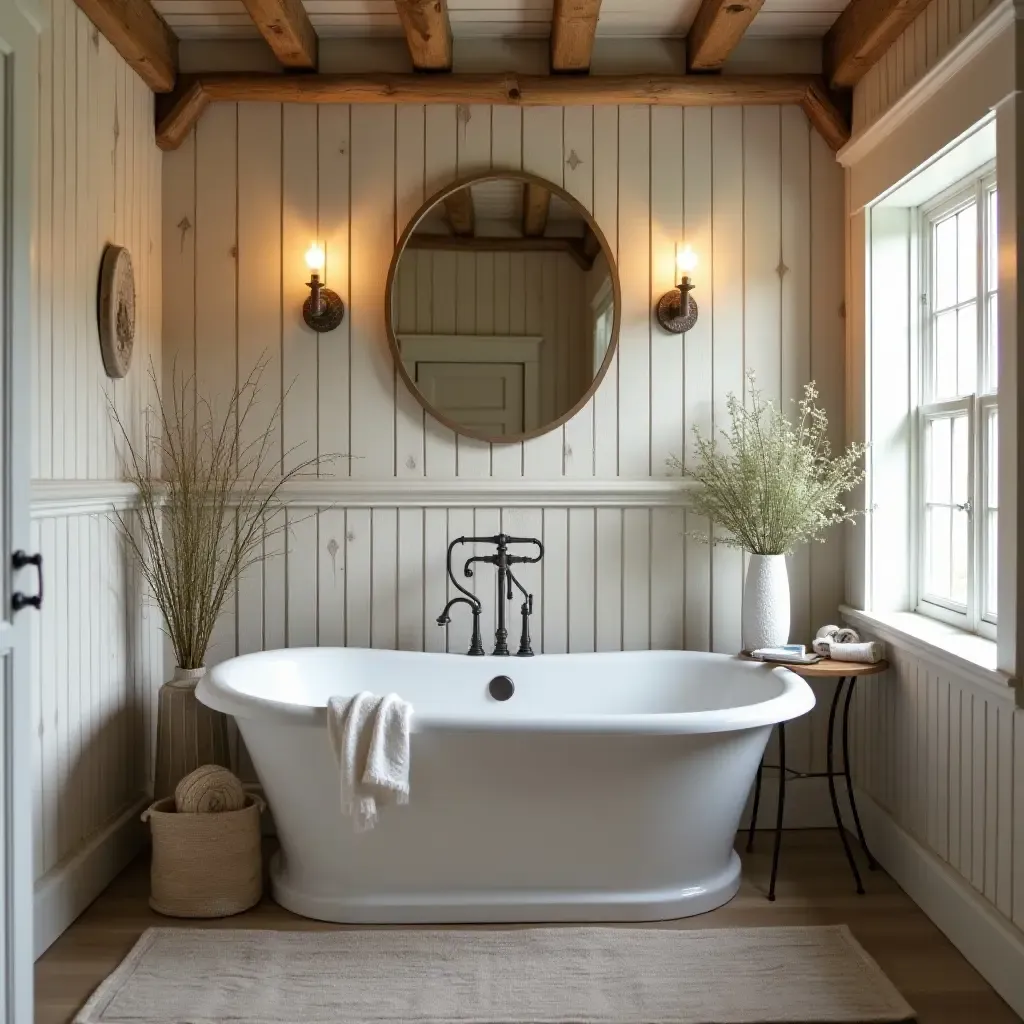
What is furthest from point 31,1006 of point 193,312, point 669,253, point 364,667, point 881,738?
point 669,253

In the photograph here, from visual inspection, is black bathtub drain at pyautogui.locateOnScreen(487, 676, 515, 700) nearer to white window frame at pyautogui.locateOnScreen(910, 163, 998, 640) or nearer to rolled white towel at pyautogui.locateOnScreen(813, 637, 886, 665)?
rolled white towel at pyautogui.locateOnScreen(813, 637, 886, 665)

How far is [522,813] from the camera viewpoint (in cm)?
276

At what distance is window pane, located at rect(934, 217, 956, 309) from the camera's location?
3.20 metres

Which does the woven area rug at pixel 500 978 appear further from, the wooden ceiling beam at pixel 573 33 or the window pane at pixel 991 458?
the wooden ceiling beam at pixel 573 33

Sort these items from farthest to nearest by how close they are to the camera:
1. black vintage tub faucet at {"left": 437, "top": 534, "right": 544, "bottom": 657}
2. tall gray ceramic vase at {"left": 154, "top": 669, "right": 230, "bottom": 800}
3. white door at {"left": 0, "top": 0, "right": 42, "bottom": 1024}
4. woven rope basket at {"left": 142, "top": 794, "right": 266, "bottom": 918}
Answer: black vintage tub faucet at {"left": 437, "top": 534, "right": 544, "bottom": 657}
tall gray ceramic vase at {"left": 154, "top": 669, "right": 230, "bottom": 800}
woven rope basket at {"left": 142, "top": 794, "right": 266, "bottom": 918}
white door at {"left": 0, "top": 0, "right": 42, "bottom": 1024}

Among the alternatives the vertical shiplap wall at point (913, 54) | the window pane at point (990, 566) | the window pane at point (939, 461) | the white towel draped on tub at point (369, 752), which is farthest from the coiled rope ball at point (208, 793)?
the vertical shiplap wall at point (913, 54)

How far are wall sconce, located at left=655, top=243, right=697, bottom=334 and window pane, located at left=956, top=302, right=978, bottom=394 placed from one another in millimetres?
843

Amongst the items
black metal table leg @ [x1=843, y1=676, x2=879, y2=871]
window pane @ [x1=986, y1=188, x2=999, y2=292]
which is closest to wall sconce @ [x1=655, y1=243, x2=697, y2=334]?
window pane @ [x1=986, y1=188, x2=999, y2=292]

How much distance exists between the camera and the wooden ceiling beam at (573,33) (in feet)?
10.1

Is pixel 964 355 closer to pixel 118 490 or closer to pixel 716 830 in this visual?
pixel 716 830

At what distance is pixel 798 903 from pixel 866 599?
100 cm

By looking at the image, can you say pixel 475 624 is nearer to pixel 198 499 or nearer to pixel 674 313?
pixel 198 499

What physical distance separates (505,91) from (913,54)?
125 cm

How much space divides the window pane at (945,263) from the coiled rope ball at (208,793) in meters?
2.54
